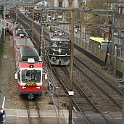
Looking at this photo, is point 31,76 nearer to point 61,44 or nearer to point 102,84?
point 102,84

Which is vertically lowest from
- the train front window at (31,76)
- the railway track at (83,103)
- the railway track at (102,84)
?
the railway track at (102,84)

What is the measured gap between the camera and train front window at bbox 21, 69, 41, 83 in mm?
22828

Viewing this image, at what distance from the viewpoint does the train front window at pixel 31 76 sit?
2283 cm

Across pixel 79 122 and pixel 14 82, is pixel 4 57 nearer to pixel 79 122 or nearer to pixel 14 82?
pixel 14 82

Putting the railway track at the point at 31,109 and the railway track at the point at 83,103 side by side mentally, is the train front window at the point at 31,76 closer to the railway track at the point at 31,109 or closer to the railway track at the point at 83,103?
the railway track at the point at 31,109

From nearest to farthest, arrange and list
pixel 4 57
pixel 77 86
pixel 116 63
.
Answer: pixel 77 86 → pixel 116 63 → pixel 4 57

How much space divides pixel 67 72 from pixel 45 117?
47.0 ft

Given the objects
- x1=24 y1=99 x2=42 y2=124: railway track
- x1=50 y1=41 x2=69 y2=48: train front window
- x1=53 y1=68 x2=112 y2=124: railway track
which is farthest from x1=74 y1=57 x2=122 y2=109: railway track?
x1=24 y1=99 x2=42 y2=124: railway track

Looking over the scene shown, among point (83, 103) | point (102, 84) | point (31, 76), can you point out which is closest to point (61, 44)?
point (102, 84)

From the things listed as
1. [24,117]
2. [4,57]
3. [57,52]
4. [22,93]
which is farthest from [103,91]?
[4,57]

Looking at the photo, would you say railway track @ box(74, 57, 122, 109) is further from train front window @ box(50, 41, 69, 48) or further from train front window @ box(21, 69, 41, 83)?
train front window @ box(21, 69, 41, 83)

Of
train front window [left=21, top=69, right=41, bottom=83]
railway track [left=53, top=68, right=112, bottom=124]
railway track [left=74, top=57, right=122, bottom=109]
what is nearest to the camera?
railway track [left=53, top=68, right=112, bottom=124]

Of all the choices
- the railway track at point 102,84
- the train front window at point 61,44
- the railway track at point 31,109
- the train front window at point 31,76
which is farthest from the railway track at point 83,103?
the train front window at point 61,44

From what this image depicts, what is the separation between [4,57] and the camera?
41.3 m
